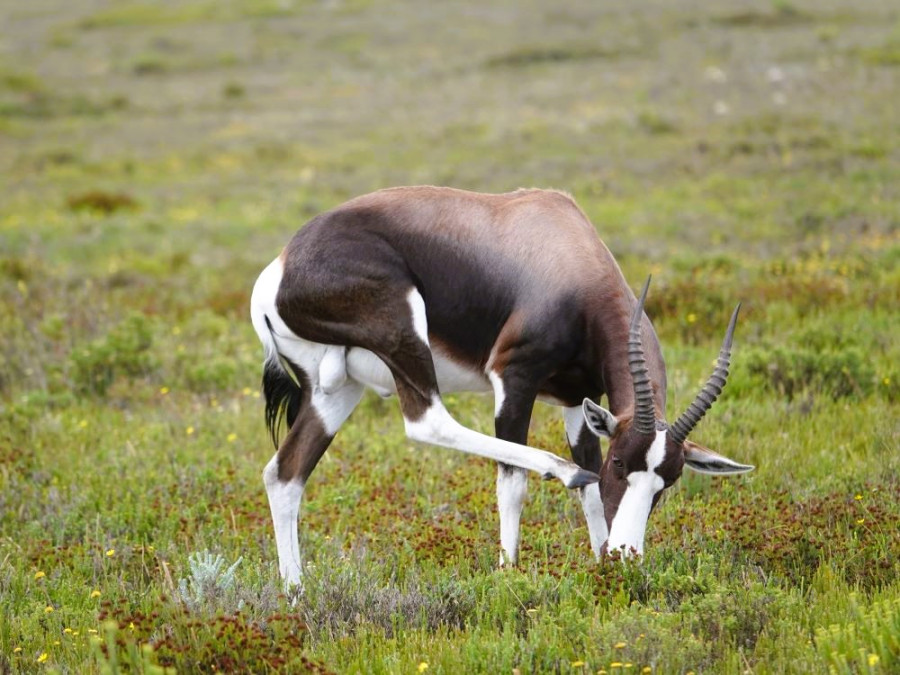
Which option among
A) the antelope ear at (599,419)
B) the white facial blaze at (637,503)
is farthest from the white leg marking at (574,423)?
the white facial blaze at (637,503)

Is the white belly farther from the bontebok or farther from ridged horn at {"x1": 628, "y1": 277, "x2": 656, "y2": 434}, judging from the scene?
ridged horn at {"x1": 628, "y1": 277, "x2": 656, "y2": 434}

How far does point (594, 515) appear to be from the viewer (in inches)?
229

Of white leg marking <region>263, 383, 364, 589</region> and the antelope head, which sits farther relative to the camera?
white leg marking <region>263, 383, 364, 589</region>

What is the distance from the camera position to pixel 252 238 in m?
17.1

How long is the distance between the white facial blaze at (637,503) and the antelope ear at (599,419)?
0.27m

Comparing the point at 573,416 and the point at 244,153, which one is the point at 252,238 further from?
the point at 573,416

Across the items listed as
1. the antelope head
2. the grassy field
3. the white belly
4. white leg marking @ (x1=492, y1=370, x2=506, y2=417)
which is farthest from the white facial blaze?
the white belly

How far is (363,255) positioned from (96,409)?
4.29 metres

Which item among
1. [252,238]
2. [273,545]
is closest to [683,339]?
[273,545]

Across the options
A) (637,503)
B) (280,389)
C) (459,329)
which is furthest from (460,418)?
(637,503)

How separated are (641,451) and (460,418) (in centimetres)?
352

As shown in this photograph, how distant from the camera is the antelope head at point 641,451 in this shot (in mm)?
5027

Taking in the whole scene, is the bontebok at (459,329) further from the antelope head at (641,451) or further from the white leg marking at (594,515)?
the antelope head at (641,451)

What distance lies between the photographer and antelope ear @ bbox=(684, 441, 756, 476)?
17.3ft
